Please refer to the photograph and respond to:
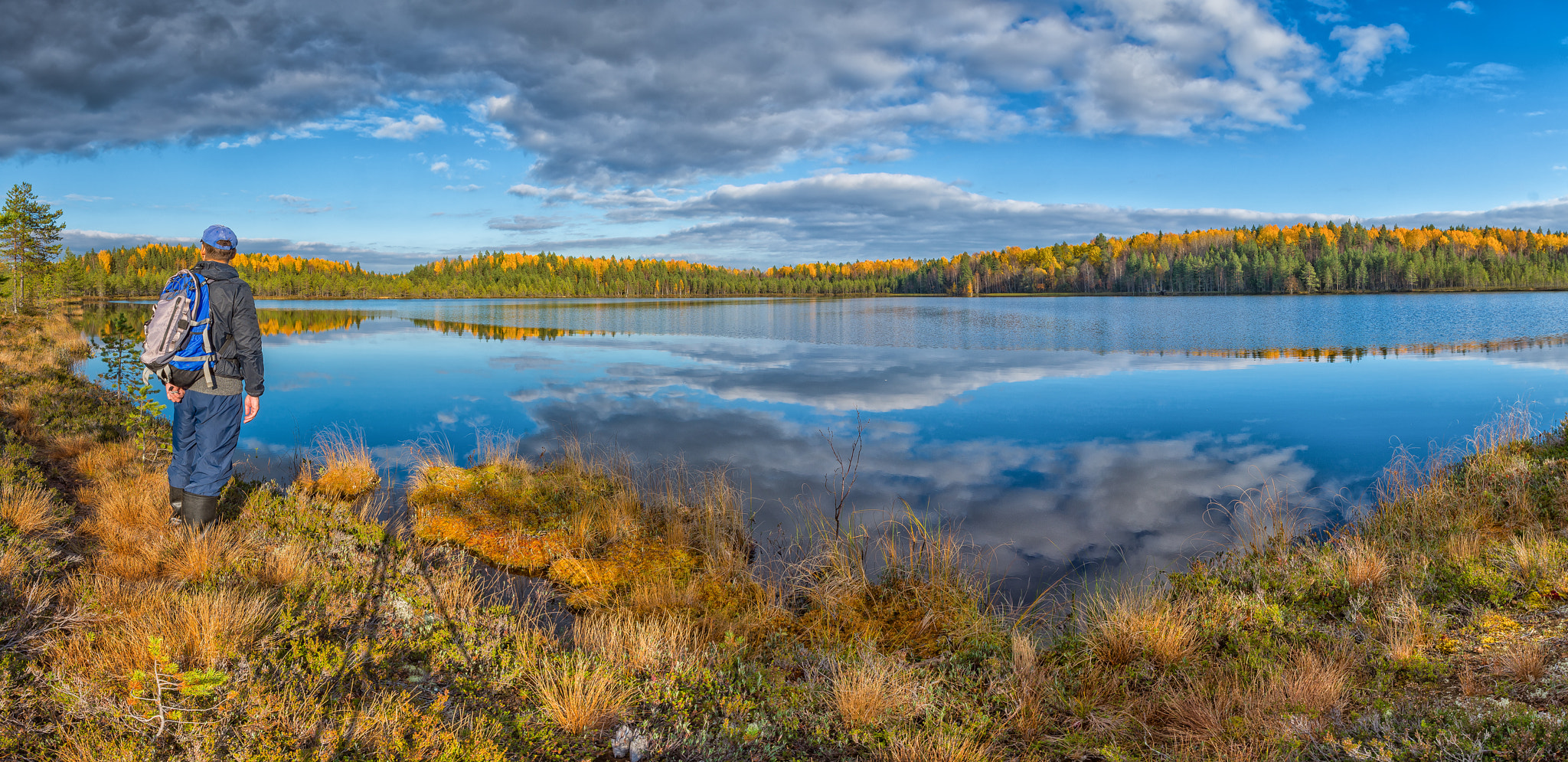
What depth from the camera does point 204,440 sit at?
7.21m

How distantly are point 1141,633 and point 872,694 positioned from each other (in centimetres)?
264

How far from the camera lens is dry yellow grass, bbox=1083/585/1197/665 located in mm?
5883

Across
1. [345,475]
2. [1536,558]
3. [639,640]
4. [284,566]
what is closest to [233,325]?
[284,566]

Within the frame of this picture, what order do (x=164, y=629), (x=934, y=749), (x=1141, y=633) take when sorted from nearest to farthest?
1. (x=934, y=749)
2. (x=164, y=629)
3. (x=1141, y=633)

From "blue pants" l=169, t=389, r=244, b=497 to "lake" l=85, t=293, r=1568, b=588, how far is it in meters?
5.87

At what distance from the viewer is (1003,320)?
51.2m

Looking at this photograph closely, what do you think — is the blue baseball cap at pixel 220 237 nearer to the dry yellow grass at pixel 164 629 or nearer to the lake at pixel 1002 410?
the dry yellow grass at pixel 164 629

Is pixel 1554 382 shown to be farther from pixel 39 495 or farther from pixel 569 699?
pixel 39 495

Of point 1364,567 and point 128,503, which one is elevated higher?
point 128,503

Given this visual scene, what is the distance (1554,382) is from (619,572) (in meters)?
26.1

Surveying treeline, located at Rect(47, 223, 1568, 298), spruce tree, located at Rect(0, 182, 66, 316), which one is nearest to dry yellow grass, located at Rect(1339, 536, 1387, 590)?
spruce tree, located at Rect(0, 182, 66, 316)

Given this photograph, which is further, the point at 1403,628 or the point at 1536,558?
the point at 1536,558

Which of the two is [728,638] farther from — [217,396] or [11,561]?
[217,396]

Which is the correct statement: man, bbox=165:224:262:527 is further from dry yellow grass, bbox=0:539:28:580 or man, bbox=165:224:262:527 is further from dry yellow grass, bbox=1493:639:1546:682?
dry yellow grass, bbox=1493:639:1546:682
